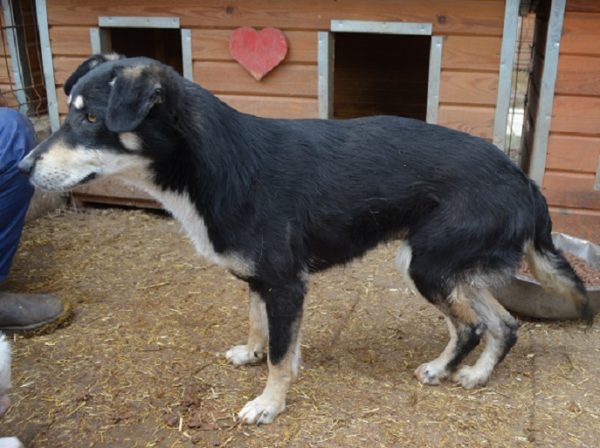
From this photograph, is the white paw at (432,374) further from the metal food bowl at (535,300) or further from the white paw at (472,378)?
the metal food bowl at (535,300)

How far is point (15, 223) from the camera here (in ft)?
12.2

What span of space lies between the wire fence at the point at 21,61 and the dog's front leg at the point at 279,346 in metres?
3.87

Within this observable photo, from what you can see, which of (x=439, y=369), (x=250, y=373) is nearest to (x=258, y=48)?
(x=250, y=373)

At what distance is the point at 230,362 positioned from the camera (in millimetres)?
3521

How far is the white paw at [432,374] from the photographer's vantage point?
3334 millimetres

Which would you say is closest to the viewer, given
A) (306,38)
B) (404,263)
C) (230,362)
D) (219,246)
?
(219,246)

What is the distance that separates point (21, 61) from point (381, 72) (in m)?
4.39

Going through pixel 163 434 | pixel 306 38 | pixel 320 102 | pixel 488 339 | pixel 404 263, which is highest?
pixel 306 38

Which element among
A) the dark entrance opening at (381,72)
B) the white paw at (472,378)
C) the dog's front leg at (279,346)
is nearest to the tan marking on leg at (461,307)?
the white paw at (472,378)

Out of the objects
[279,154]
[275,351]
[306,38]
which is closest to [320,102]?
[306,38]

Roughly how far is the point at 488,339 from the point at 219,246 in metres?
1.51

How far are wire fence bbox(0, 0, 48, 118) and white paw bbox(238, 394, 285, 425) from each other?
395 centimetres

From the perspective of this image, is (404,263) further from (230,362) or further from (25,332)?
(25,332)

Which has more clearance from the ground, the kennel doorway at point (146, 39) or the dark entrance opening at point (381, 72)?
the kennel doorway at point (146, 39)
